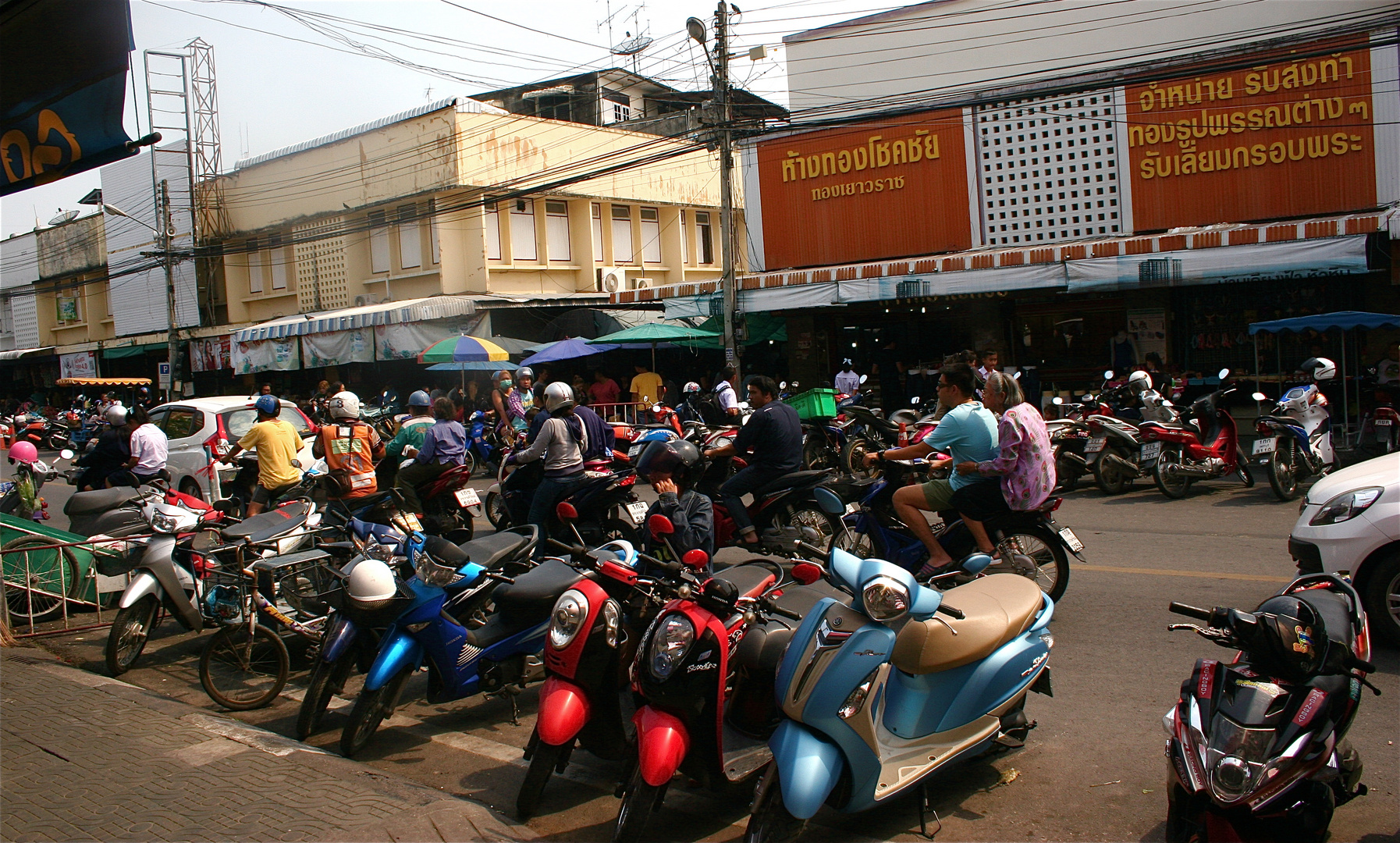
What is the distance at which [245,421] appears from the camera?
13.5 meters

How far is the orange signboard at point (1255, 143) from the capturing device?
15.8 metres

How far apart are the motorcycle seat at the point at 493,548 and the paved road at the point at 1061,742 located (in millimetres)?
860

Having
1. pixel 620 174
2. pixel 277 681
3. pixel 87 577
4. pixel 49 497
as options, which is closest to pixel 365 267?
pixel 620 174

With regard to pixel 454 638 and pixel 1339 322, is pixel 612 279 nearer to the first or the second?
pixel 1339 322

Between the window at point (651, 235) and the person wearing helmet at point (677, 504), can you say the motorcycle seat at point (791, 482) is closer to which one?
the person wearing helmet at point (677, 504)

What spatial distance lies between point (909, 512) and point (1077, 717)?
194cm

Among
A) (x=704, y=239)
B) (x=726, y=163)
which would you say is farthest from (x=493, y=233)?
(x=726, y=163)

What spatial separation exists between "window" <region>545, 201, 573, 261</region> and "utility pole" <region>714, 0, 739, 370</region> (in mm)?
9267

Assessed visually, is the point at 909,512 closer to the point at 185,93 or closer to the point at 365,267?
the point at 365,267

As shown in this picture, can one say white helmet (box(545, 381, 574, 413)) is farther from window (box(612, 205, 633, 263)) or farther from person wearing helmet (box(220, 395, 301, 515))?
window (box(612, 205, 633, 263))

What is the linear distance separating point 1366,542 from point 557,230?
79.8 ft

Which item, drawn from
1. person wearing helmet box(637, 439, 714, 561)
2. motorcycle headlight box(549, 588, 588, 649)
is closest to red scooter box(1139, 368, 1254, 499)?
person wearing helmet box(637, 439, 714, 561)

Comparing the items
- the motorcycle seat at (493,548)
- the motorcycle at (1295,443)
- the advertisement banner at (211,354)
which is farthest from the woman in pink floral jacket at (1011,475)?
the advertisement banner at (211,354)

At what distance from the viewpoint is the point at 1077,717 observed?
15.9 feet
